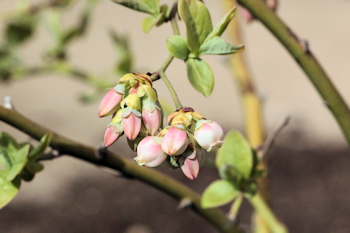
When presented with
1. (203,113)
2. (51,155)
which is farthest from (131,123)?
(203,113)

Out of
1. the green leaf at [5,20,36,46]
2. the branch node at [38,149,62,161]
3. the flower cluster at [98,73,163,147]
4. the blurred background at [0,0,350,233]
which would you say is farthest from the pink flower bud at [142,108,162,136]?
the blurred background at [0,0,350,233]

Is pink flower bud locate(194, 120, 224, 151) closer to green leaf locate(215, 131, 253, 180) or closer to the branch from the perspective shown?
green leaf locate(215, 131, 253, 180)

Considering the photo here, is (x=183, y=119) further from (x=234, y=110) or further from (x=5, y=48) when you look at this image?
(x=234, y=110)

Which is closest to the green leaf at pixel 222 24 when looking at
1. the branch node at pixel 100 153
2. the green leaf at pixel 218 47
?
the green leaf at pixel 218 47

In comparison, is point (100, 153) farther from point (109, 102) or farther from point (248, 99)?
point (248, 99)

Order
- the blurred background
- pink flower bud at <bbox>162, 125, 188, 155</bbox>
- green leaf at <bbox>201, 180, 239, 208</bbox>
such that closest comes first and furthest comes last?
pink flower bud at <bbox>162, 125, 188, 155</bbox> → green leaf at <bbox>201, 180, 239, 208</bbox> → the blurred background
